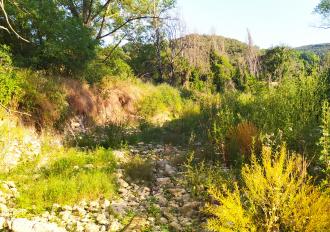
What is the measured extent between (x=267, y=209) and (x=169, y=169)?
277 cm

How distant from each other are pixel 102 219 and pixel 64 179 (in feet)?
3.82

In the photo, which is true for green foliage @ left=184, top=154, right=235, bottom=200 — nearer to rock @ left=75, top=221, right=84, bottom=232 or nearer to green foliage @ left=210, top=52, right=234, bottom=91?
rock @ left=75, top=221, right=84, bottom=232

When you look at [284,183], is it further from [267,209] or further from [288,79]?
[288,79]

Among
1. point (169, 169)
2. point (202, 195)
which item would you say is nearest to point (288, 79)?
point (169, 169)

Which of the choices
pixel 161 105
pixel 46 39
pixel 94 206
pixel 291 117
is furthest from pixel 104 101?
pixel 94 206

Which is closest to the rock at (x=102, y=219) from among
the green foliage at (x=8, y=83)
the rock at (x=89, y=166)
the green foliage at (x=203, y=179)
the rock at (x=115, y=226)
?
the rock at (x=115, y=226)

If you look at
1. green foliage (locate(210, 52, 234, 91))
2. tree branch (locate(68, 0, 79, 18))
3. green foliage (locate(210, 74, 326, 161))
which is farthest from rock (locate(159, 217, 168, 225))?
green foliage (locate(210, 52, 234, 91))

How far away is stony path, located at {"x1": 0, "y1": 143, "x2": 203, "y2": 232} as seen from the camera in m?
4.04

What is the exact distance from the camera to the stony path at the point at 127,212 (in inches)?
159

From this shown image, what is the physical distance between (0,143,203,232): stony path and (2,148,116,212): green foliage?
148 mm

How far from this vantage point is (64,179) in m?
5.14

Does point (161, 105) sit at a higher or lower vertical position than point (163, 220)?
higher

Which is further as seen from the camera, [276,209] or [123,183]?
[123,183]

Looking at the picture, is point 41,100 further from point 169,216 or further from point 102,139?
point 169,216
